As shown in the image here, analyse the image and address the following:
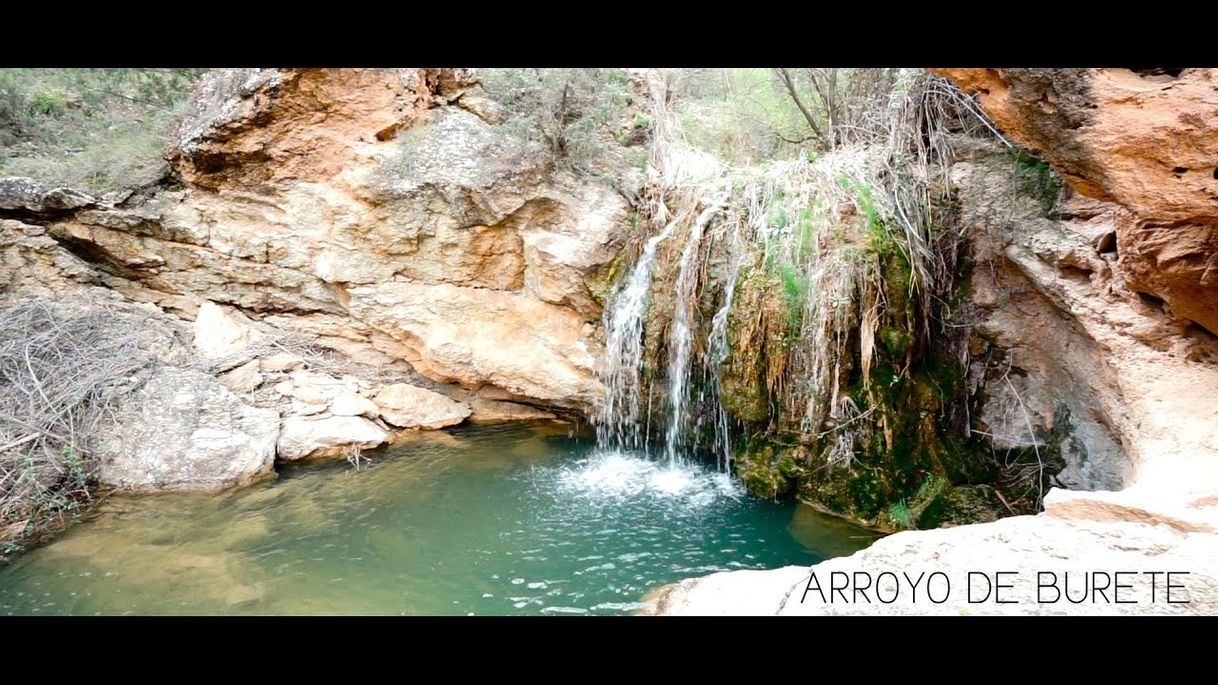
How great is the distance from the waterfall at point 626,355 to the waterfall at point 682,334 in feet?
0.90

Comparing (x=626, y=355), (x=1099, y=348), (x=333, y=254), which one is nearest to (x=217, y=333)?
(x=333, y=254)


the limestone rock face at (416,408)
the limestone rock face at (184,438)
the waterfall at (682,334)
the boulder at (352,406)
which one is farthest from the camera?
the limestone rock face at (416,408)

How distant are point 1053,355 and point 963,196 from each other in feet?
4.06

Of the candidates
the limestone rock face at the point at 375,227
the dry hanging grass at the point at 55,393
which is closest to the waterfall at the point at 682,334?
the limestone rock face at the point at 375,227

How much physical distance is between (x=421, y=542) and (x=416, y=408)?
1.93m

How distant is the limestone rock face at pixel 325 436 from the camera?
516 cm

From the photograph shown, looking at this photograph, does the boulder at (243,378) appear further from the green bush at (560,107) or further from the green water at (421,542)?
the green bush at (560,107)

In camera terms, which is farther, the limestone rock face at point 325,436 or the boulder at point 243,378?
the boulder at point 243,378

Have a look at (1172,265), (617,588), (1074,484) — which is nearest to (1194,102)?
(1172,265)

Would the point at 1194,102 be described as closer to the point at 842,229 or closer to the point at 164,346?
the point at 842,229

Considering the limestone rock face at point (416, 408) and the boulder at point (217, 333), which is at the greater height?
the boulder at point (217, 333)

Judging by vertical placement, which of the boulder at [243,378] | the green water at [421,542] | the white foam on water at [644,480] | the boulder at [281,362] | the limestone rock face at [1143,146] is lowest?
the green water at [421,542]

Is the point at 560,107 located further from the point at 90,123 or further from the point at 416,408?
the point at 90,123

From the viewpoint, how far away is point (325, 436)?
5289 mm
